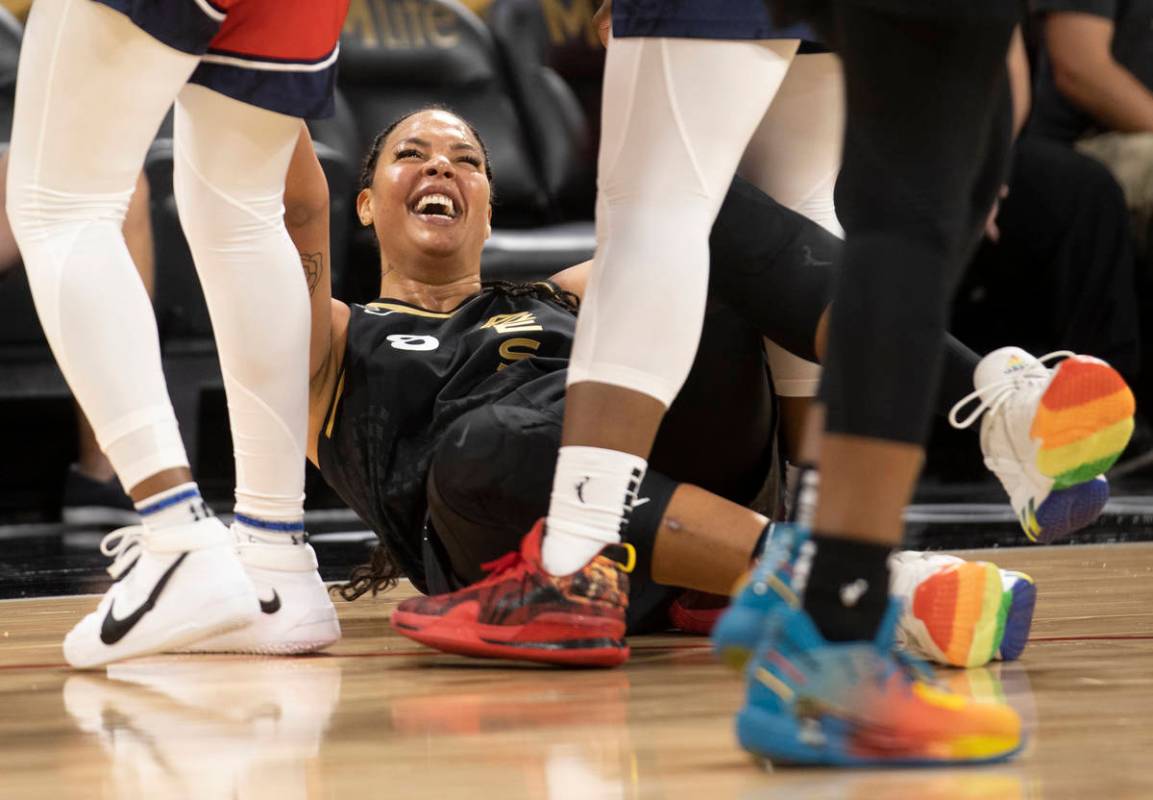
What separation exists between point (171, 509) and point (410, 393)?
42 cm

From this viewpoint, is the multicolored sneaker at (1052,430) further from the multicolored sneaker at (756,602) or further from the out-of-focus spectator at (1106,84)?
the out-of-focus spectator at (1106,84)

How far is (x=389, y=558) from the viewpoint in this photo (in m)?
1.95

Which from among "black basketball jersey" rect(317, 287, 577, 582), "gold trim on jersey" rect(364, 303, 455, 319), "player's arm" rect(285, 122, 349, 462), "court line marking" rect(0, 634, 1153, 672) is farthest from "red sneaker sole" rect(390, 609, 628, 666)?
"gold trim on jersey" rect(364, 303, 455, 319)

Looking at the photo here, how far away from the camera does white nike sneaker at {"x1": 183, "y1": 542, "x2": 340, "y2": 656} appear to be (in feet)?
5.25

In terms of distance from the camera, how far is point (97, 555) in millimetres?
2643

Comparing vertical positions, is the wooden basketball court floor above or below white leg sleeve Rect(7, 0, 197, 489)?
below

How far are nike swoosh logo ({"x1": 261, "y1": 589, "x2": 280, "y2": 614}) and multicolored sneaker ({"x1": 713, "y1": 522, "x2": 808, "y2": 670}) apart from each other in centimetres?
Answer: 70

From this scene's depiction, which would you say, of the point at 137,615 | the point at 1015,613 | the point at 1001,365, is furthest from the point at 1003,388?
the point at 137,615

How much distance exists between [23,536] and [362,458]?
4.51 feet

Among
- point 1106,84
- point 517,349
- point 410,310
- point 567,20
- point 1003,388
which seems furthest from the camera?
point 567,20

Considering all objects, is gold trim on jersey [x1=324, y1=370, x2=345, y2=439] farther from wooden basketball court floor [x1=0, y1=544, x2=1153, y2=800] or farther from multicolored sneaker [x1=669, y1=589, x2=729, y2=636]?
multicolored sneaker [x1=669, y1=589, x2=729, y2=636]

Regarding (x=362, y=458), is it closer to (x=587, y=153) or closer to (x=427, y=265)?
(x=427, y=265)

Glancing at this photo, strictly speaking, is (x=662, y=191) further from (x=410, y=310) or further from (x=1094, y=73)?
(x=1094, y=73)

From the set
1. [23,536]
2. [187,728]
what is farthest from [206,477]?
[187,728]
